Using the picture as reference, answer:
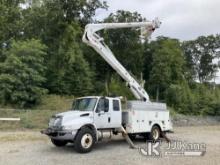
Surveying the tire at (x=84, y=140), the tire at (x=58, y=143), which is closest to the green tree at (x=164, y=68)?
the tire at (x=58, y=143)

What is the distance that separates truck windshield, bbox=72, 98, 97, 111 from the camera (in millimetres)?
14148

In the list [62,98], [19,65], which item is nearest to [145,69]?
[62,98]

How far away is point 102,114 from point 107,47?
13.0 feet

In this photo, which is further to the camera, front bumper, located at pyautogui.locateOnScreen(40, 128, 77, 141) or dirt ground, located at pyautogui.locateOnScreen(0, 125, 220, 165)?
front bumper, located at pyautogui.locateOnScreen(40, 128, 77, 141)

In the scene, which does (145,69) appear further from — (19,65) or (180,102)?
(19,65)

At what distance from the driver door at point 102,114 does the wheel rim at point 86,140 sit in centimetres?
71

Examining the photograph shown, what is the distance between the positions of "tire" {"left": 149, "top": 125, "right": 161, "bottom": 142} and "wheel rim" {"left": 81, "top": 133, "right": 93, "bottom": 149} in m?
4.32

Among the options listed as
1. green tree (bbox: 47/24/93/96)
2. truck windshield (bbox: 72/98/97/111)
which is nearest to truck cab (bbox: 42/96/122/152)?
truck windshield (bbox: 72/98/97/111)

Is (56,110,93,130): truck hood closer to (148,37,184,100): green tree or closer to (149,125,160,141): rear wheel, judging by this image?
(149,125,160,141): rear wheel

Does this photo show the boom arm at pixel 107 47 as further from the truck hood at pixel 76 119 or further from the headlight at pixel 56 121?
the headlight at pixel 56 121

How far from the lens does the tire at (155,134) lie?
16.9 m

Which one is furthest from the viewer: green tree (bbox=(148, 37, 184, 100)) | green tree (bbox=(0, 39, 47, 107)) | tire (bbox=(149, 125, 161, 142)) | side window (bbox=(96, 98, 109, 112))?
green tree (bbox=(148, 37, 184, 100))

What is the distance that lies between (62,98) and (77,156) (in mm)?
20194

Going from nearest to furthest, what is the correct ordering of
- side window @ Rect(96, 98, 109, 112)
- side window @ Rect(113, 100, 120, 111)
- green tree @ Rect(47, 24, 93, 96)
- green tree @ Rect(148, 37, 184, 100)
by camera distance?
1. side window @ Rect(96, 98, 109, 112)
2. side window @ Rect(113, 100, 120, 111)
3. green tree @ Rect(47, 24, 93, 96)
4. green tree @ Rect(148, 37, 184, 100)
